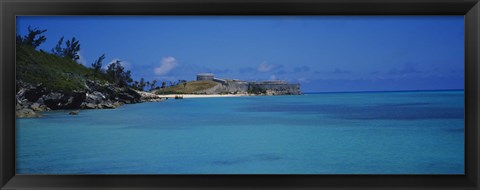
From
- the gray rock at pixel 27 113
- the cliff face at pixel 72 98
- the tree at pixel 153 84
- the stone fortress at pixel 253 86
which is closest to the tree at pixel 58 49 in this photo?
the cliff face at pixel 72 98

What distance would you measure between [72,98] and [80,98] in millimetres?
94

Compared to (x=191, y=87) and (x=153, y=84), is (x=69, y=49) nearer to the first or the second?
(x=153, y=84)

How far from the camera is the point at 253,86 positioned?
4.65 meters

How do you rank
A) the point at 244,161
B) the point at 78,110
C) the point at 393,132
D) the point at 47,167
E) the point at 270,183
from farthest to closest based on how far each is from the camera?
the point at 393,132, the point at 244,161, the point at 78,110, the point at 47,167, the point at 270,183

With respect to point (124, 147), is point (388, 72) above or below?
above

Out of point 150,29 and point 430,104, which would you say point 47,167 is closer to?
point 150,29

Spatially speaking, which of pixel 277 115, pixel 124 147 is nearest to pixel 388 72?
pixel 277 115

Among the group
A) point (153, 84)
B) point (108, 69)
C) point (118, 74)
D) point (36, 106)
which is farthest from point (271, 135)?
point (36, 106)

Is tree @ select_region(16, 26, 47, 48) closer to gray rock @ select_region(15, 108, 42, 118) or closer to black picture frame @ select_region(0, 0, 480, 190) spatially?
gray rock @ select_region(15, 108, 42, 118)

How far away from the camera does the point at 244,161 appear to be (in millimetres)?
4609

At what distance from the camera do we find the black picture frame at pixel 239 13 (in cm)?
273

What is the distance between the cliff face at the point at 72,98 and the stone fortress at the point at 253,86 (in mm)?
756

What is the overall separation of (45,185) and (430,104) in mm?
3619

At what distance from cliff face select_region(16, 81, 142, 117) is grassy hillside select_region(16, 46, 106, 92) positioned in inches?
2.2
